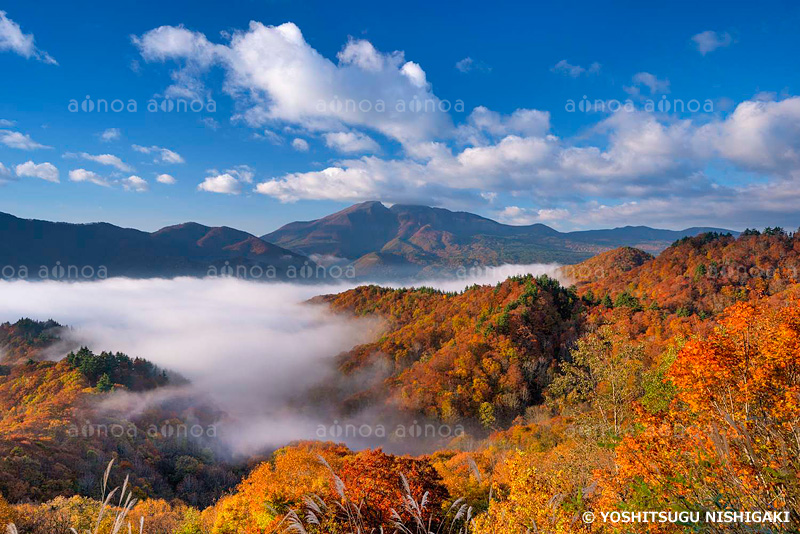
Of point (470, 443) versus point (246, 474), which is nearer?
point (470, 443)

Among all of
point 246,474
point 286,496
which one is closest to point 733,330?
point 286,496

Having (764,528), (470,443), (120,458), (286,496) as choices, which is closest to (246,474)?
(120,458)

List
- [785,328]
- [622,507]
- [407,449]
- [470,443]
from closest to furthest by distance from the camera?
[622,507] < [785,328] < [470,443] < [407,449]

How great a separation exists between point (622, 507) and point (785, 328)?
1142 cm

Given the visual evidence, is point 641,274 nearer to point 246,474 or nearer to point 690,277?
point 690,277

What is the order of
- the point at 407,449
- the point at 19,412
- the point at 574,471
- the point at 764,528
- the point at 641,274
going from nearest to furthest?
the point at 764,528, the point at 574,471, the point at 407,449, the point at 19,412, the point at 641,274

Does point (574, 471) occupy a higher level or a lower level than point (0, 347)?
higher

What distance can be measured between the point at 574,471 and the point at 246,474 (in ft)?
285

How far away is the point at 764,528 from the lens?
4051 mm

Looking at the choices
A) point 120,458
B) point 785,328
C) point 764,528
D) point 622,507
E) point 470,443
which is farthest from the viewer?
point 120,458

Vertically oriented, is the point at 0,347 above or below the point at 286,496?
below

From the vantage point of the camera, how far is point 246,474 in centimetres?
8706

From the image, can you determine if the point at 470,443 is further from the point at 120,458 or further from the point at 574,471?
the point at 120,458

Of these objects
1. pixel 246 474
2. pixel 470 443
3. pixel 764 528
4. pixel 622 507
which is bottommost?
pixel 246 474
